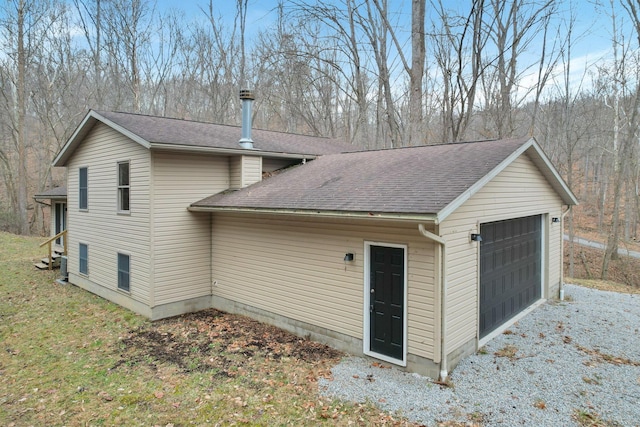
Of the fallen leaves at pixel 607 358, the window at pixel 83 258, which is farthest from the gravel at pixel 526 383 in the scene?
the window at pixel 83 258

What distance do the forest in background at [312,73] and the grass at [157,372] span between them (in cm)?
855

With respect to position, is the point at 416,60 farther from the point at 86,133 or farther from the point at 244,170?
the point at 86,133

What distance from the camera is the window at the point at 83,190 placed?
11172 millimetres

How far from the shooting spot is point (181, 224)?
9055mm

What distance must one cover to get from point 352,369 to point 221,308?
4.35 m

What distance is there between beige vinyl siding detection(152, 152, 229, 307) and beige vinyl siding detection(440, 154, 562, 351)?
5.94 metres

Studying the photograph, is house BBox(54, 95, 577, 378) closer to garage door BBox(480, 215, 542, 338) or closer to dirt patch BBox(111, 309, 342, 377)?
garage door BBox(480, 215, 542, 338)

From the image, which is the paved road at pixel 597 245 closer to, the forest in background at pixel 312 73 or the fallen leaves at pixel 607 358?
the forest in background at pixel 312 73

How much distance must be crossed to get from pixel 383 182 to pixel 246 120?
15.5 feet

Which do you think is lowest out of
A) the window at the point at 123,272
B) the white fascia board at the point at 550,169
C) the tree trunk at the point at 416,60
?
the window at the point at 123,272

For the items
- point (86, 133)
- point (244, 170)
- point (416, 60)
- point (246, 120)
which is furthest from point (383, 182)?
point (86, 133)

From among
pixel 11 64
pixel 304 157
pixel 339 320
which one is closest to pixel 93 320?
pixel 339 320

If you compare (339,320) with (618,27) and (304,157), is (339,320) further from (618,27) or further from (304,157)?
(618,27)

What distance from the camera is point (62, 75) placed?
2314cm
